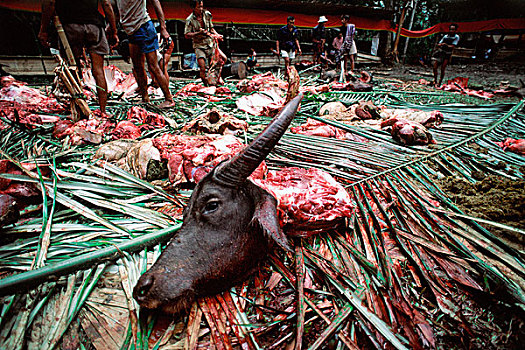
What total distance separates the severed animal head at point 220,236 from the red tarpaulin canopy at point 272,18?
1524cm

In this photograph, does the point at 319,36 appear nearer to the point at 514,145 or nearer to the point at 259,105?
the point at 259,105

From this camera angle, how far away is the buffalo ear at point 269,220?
1365 millimetres

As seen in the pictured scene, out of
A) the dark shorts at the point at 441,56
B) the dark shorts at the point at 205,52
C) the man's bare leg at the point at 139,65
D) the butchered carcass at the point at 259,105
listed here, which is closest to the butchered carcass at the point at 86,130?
the man's bare leg at the point at 139,65

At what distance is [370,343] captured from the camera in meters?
1.40

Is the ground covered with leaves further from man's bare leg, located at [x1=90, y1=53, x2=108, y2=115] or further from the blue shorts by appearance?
the blue shorts

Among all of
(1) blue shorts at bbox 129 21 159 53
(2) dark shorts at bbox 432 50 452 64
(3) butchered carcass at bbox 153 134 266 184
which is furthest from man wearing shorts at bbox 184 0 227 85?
(2) dark shorts at bbox 432 50 452 64

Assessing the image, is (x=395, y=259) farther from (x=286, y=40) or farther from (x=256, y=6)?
(x=256, y=6)

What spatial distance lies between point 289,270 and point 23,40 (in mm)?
17805

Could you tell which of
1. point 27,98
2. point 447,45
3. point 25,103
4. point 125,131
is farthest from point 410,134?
point 447,45

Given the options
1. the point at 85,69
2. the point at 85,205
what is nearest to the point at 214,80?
the point at 85,69

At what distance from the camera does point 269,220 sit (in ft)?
4.90

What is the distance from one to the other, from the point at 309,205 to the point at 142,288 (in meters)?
1.32

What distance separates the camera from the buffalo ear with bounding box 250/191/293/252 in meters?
1.37

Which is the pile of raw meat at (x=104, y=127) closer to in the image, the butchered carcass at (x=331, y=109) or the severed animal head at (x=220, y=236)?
the severed animal head at (x=220, y=236)
